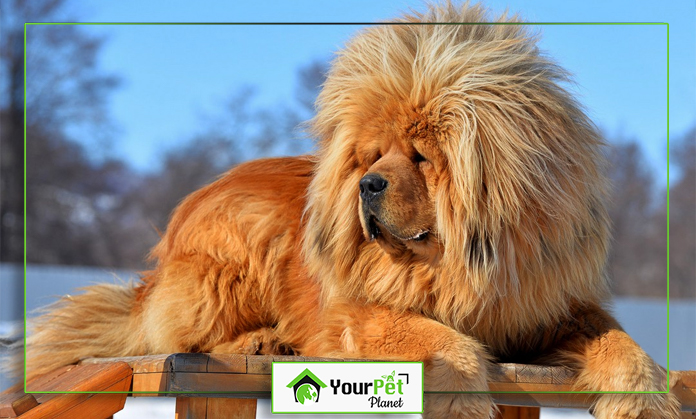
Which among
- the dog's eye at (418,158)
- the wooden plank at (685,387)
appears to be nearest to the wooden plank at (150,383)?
the dog's eye at (418,158)

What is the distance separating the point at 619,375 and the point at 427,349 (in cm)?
44

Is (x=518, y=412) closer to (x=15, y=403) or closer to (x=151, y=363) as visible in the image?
(x=151, y=363)

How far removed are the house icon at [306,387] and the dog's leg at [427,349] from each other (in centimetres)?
19

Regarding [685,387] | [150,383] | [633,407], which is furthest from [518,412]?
[150,383]

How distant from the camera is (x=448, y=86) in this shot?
5.13ft

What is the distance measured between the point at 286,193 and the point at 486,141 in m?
0.75

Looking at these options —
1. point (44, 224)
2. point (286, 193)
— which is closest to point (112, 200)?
point (44, 224)

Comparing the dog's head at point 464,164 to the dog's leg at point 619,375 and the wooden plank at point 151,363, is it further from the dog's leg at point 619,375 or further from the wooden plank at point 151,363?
the wooden plank at point 151,363

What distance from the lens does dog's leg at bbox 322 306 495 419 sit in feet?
4.73

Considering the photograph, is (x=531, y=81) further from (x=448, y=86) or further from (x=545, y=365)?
(x=545, y=365)

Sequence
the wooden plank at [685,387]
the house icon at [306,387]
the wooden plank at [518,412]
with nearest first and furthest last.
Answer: the house icon at [306,387] < the wooden plank at [685,387] < the wooden plank at [518,412]

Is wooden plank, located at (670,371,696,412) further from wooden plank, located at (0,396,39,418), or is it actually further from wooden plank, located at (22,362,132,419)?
wooden plank, located at (0,396,39,418)

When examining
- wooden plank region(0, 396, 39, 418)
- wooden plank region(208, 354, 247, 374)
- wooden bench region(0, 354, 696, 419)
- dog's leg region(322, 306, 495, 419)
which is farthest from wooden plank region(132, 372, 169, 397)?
dog's leg region(322, 306, 495, 419)

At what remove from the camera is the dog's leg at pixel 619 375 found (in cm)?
148
